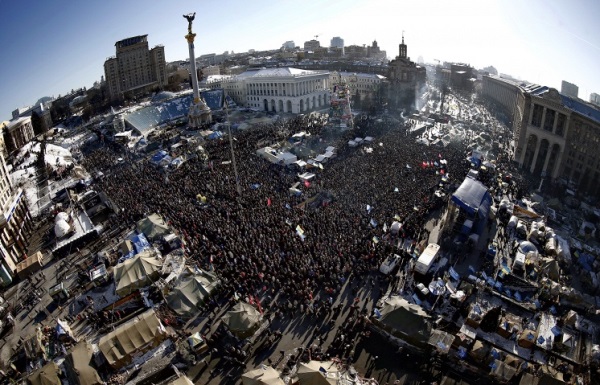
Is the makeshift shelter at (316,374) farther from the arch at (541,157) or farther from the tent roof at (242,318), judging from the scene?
the arch at (541,157)

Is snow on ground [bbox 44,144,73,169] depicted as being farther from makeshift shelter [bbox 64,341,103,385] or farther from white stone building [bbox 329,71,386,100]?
white stone building [bbox 329,71,386,100]

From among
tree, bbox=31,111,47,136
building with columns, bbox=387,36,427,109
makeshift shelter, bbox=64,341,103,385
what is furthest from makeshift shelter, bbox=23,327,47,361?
tree, bbox=31,111,47,136

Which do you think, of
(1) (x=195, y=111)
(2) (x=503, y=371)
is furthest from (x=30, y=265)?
(1) (x=195, y=111)

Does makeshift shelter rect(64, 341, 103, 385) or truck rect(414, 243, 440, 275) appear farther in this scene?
truck rect(414, 243, 440, 275)

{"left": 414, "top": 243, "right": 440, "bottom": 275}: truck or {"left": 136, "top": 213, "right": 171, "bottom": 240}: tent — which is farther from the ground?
{"left": 414, "top": 243, "right": 440, "bottom": 275}: truck

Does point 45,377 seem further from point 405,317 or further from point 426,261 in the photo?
point 426,261

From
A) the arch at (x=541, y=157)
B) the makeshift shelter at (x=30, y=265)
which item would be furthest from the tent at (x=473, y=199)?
the makeshift shelter at (x=30, y=265)
